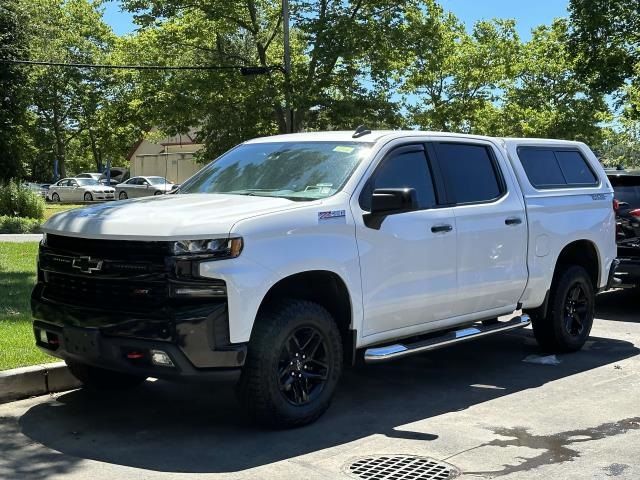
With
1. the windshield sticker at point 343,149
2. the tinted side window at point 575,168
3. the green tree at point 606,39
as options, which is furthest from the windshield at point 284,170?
the green tree at point 606,39

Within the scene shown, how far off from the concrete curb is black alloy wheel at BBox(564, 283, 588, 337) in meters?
4.64

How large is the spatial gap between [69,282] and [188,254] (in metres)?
1.04

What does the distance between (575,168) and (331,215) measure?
381 centimetres

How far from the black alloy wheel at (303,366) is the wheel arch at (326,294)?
27 cm

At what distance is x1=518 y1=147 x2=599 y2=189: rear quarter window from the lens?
7.55m

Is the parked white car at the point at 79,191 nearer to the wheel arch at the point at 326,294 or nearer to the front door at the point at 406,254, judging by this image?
the front door at the point at 406,254

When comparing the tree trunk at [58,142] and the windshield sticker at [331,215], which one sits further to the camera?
the tree trunk at [58,142]

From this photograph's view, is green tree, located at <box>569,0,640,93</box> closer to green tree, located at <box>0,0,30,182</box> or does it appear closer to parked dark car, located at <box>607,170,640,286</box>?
parked dark car, located at <box>607,170,640,286</box>

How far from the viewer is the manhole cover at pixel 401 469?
451cm

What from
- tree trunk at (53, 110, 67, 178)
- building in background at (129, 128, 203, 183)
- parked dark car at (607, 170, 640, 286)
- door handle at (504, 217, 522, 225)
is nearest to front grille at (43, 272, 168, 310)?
door handle at (504, 217, 522, 225)

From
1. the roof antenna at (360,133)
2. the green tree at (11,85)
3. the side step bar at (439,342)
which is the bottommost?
the side step bar at (439,342)

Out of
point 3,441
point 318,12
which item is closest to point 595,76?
point 318,12

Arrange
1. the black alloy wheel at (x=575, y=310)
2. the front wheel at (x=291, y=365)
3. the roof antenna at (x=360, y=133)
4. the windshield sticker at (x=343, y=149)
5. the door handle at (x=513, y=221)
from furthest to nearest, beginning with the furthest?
the black alloy wheel at (x=575, y=310), the door handle at (x=513, y=221), the roof antenna at (x=360, y=133), the windshield sticker at (x=343, y=149), the front wheel at (x=291, y=365)

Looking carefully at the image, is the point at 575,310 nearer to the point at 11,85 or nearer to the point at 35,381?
the point at 35,381
